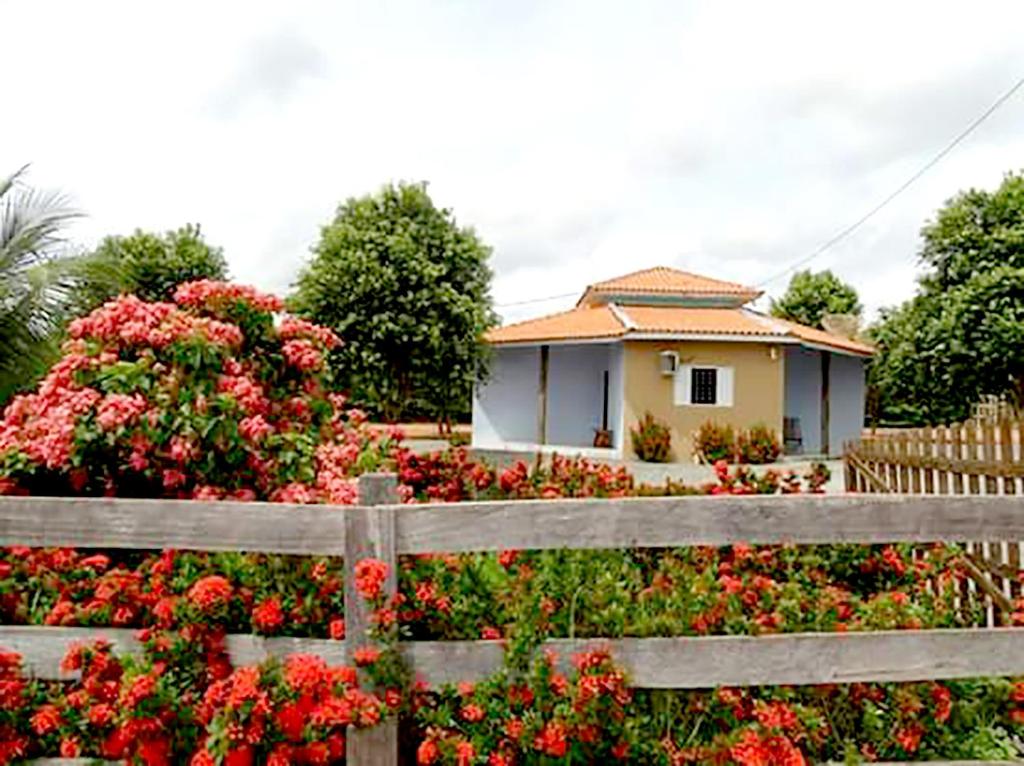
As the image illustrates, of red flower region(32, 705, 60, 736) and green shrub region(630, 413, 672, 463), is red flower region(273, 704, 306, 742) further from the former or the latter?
green shrub region(630, 413, 672, 463)

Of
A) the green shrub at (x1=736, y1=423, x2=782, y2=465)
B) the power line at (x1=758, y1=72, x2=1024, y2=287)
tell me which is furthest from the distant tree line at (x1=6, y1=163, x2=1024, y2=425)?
the green shrub at (x1=736, y1=423, x2=782, y2=465)

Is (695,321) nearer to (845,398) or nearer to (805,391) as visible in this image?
(805,391)

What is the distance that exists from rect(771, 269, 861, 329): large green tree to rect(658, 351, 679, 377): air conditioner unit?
18.7 metres

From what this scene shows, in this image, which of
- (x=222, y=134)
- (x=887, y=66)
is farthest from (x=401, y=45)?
(x=887, y=66)

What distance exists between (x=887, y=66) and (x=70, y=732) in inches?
502

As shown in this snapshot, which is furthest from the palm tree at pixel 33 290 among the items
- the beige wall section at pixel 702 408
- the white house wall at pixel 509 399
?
the white house wall at pixel 509 399

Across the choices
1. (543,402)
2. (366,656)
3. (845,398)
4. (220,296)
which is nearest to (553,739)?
(366,656)

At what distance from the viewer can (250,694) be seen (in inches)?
101

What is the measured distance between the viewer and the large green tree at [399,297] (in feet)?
68.5

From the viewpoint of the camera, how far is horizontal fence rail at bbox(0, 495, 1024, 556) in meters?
2.75

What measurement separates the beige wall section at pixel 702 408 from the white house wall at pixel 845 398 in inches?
166

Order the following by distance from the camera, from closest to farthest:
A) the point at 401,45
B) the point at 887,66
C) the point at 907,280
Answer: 1. the point at 401,45
2. the point at 887,66
3. the point at 907,280

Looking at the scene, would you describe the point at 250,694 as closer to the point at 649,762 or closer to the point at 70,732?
the point at 70,732

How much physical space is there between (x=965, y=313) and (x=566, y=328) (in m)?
10.1
